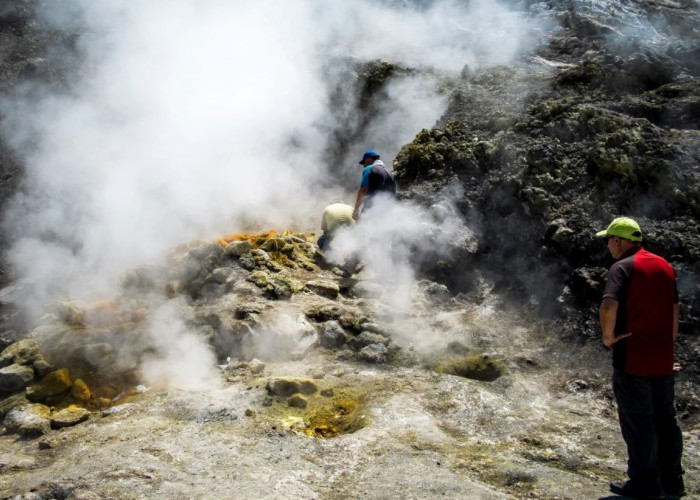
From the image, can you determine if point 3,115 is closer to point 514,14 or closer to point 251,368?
point 251,368

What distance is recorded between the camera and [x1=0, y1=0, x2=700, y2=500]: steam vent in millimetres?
3131

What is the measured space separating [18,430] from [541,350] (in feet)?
12.1

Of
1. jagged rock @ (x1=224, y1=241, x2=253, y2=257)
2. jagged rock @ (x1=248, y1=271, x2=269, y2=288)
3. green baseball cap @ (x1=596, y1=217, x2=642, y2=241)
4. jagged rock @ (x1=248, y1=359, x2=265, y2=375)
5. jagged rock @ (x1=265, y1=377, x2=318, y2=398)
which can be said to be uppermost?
jagged rock @ (x1=224, y1=241, x2=253, y2=257)

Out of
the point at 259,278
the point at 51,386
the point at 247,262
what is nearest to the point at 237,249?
the point at 247,262

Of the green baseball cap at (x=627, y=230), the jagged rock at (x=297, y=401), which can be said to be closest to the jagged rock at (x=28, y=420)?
the jagged rock at (x=297, y=401)

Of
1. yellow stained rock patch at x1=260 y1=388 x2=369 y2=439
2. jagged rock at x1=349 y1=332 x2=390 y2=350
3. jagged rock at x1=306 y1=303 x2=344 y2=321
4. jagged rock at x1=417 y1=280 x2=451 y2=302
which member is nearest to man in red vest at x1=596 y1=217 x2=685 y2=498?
yellow stained rock patch at x1=260 y1=388 x2=369 y2=439

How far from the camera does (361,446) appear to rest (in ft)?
10.2

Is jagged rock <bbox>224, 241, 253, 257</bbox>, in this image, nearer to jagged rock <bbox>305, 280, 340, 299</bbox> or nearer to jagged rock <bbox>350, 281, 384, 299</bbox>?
jagged rock <bbox>305, 280, 340, 299</bbox>

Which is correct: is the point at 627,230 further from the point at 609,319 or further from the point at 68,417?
the point at 68,417

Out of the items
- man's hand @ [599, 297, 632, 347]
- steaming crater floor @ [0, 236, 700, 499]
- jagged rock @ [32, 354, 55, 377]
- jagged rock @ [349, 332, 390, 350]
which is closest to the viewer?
man's hand @ [599, 297, 632, 347]

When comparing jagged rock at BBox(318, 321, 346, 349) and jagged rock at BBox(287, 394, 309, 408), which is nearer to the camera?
jagged rock at BBox(287, 394, 309, 408)

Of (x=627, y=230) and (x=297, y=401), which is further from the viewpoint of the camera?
(x=297, y=401)

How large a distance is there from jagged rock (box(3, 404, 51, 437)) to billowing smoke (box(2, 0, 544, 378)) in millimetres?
2033

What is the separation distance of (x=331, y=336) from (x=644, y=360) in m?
2.48
